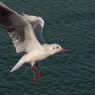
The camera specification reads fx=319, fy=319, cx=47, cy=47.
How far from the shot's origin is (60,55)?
20.2 meters

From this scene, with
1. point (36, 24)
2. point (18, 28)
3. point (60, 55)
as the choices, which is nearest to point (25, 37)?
point (18, 28)

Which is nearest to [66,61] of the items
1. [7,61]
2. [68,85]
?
[68,85]

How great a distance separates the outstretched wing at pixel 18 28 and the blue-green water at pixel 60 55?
396 centimetres

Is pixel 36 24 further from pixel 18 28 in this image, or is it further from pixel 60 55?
pixel 60 55

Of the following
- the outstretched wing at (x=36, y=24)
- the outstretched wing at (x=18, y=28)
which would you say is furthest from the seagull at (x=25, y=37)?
the outstretched wing at (x=36, y=24)

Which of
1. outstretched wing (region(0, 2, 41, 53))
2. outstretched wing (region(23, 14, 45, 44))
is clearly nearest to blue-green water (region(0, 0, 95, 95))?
outstretched wing (region(23, 14, 45, 44))

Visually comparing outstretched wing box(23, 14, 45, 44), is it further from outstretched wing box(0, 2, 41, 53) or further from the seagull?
outstretched wing box(0, 2, 41, 53)

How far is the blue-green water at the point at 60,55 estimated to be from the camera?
1755 centimetres

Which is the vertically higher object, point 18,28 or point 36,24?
point 18,28

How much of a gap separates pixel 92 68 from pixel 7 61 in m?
5.15

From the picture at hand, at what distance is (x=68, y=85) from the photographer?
58.3ft

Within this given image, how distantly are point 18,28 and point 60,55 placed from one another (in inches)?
286

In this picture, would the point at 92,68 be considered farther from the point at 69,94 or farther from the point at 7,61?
the point at 7,61

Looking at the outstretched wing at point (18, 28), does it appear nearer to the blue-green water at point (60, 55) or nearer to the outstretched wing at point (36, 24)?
the outstretched wing at point (36, 24)
